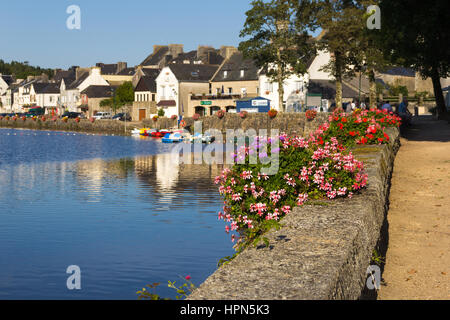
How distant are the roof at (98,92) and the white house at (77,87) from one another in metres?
6.27

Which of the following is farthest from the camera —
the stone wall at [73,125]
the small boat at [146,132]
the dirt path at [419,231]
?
the stone wall at [73,125]

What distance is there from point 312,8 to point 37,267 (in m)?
53.2

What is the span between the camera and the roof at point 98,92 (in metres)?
128

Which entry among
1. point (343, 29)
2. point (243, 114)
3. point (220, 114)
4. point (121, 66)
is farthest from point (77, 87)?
point (343, 29)

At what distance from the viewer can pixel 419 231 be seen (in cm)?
1240

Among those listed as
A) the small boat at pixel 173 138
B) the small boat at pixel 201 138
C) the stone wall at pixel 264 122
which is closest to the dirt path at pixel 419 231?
the stone wall at pixel 264 122

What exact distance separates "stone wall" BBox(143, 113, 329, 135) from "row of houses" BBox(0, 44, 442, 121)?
4.83 meters

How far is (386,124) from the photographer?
26391 mm

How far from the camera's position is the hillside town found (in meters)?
84.0

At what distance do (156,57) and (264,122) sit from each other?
203ft

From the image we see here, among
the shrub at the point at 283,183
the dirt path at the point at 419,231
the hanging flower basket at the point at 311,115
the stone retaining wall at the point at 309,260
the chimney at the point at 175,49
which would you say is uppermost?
the chimney at the point at 175,49

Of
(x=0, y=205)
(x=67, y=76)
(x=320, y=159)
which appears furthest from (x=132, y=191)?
(x=67, y=76)

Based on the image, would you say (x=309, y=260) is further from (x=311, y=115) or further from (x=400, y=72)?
(x=400, y=72)

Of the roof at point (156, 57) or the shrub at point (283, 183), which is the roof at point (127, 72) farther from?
the shrub at point (283, 183)
